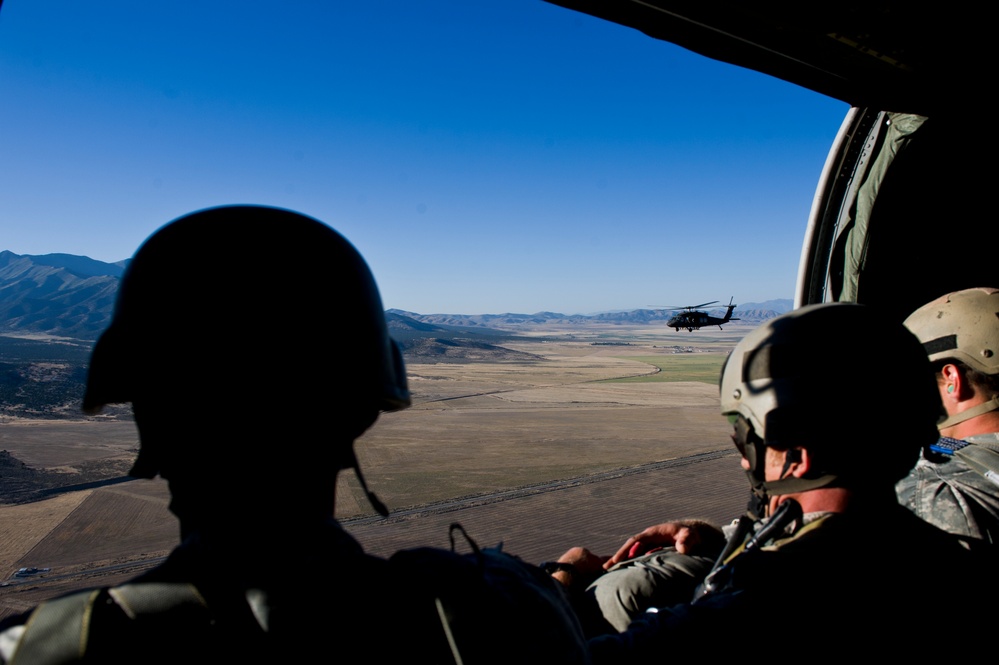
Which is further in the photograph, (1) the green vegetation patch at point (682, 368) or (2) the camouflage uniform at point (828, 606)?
(1) the green vegetation patch at point (682, 368)

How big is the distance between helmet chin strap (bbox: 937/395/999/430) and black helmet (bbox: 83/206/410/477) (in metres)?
2.71

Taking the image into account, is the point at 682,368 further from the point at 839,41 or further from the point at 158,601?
the point at 158,601

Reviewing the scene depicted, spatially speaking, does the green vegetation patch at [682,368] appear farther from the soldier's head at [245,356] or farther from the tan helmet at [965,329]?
the soldier's head at [245,356]

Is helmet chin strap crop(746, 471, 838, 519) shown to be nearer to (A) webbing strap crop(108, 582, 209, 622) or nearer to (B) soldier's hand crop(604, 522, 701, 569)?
(B) soldier's hand crop(604, 522, 701, 569)

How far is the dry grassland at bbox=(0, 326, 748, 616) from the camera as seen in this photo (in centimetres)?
1528

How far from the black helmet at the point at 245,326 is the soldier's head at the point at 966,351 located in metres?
2.81

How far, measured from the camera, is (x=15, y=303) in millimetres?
79750

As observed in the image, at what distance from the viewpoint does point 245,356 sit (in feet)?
4.01

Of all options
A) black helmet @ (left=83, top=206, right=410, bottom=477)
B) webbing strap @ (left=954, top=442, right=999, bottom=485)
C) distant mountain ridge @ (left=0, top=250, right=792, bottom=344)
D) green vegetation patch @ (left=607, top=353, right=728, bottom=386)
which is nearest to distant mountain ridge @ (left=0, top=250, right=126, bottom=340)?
distant mountain ridge @ (left=0, top=250, right=792, bottom=344)

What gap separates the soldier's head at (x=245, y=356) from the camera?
1.17m

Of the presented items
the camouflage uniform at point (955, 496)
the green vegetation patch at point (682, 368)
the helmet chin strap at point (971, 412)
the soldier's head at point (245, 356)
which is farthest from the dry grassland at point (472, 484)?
the green vegetation patch at point (682, 368)

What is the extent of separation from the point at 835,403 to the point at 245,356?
177 cm

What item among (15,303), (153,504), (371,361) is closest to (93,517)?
(153,504)

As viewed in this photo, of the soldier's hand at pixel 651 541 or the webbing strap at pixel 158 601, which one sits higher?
the webbing strap at pixel 158 601
